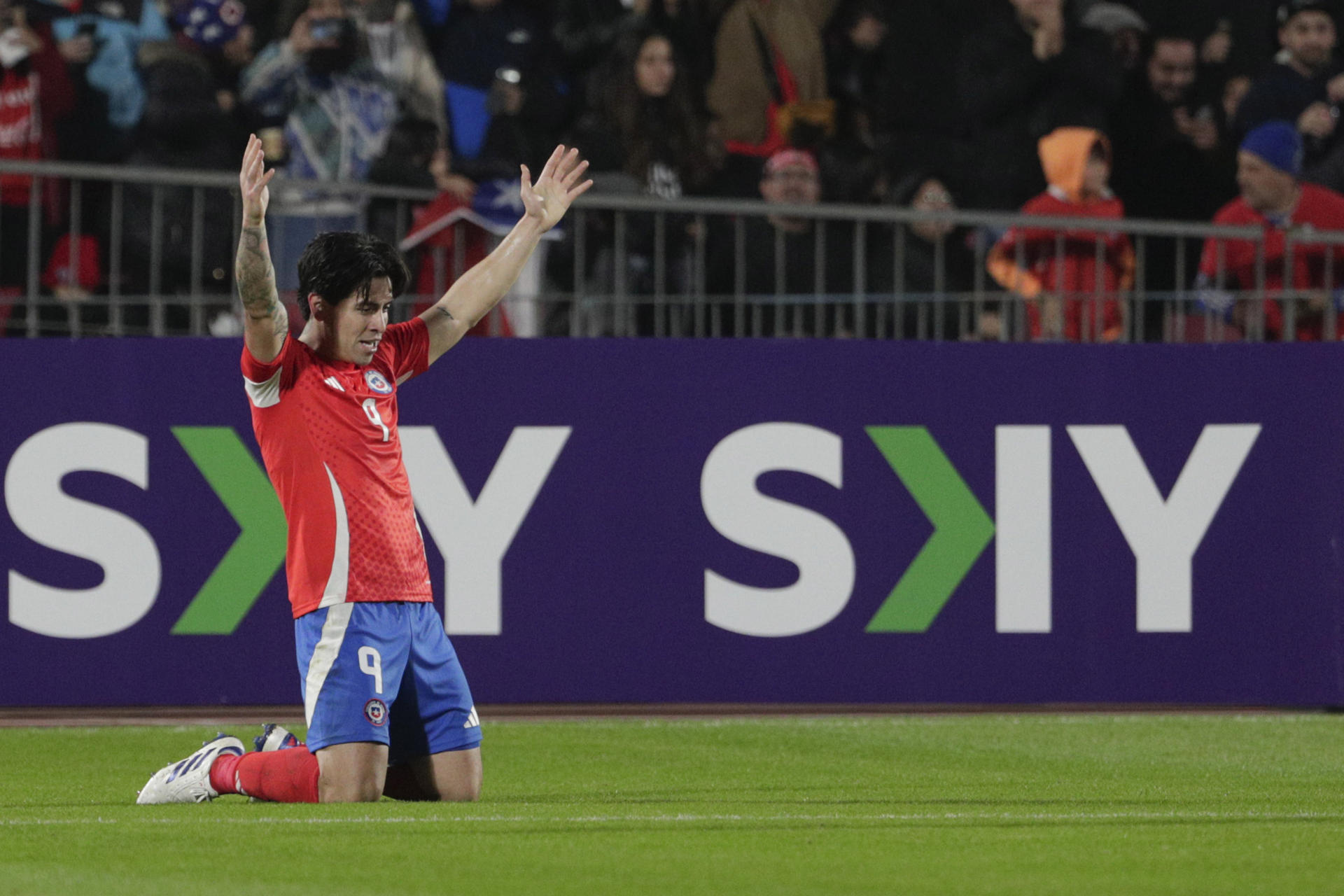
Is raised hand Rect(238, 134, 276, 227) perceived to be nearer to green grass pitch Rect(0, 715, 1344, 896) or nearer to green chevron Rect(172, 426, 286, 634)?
green grass pitch Rect(0, 715, 1344, 896)

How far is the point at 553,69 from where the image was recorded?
1271cm

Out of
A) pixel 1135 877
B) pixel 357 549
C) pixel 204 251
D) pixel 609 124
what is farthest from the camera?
pixel 609 124

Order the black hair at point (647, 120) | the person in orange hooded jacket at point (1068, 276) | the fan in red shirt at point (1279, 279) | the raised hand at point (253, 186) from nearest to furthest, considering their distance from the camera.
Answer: the raised hand at point (253, 186) < the fan in red shirt at point (1279, 279) < the person in orange hooded jacket at point (1068, 276) < the black hair at point (647, 120)

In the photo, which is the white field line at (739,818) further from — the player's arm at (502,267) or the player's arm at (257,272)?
the player's arm at (502,267)

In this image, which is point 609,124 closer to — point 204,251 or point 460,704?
point 204,251

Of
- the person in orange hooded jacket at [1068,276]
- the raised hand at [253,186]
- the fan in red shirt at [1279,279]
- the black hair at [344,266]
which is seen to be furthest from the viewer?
the person in orange hooded jacket at [1068,276]

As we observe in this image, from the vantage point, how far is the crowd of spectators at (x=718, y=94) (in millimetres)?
11977

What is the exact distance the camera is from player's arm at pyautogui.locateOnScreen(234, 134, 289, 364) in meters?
6.04

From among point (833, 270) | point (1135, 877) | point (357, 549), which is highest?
point (833, 270)

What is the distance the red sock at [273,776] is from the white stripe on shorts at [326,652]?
0.45ft

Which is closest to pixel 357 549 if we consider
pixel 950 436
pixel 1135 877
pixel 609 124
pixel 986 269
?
pixel 1135 877

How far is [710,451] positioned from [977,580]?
1.29 m

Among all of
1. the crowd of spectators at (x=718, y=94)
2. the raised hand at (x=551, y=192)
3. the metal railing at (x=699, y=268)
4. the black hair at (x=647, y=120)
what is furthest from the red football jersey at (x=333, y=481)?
the black hair at (x=647, y=120)

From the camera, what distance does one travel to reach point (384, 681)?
6.50 m
